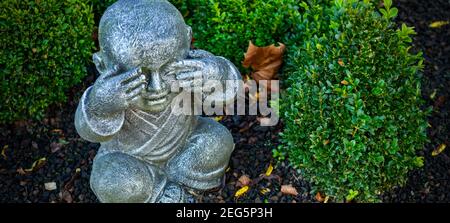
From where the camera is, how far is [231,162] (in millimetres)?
4746

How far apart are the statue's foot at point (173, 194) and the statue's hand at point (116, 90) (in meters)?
0.75

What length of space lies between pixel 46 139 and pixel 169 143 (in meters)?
1.39

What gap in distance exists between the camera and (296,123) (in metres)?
4.40

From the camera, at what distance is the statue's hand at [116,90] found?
11.6 feet

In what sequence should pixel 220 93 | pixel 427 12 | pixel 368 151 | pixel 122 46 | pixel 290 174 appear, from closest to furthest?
pixel 122 46
pixel 220 93
pixel 368 151
pixel 290 174
pixel 427 12

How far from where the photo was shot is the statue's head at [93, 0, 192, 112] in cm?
349

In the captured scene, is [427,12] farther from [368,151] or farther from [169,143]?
Result: [169,143]

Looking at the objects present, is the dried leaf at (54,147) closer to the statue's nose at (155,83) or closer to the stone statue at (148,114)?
the stone statue at (148,114)

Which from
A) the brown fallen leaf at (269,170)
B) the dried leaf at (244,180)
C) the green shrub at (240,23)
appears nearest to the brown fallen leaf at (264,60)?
the green shrub at (240,23)

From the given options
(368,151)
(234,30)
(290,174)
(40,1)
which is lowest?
(290,174)

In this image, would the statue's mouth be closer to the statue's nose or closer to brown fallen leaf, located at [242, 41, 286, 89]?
the statue's nose

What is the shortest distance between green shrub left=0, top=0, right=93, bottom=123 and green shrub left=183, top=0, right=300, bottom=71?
87cm

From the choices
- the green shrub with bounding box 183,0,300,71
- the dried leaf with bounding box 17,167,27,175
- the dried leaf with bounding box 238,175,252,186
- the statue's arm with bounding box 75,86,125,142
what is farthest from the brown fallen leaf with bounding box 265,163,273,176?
the dried leaf with bounding box 17,167,27,175
